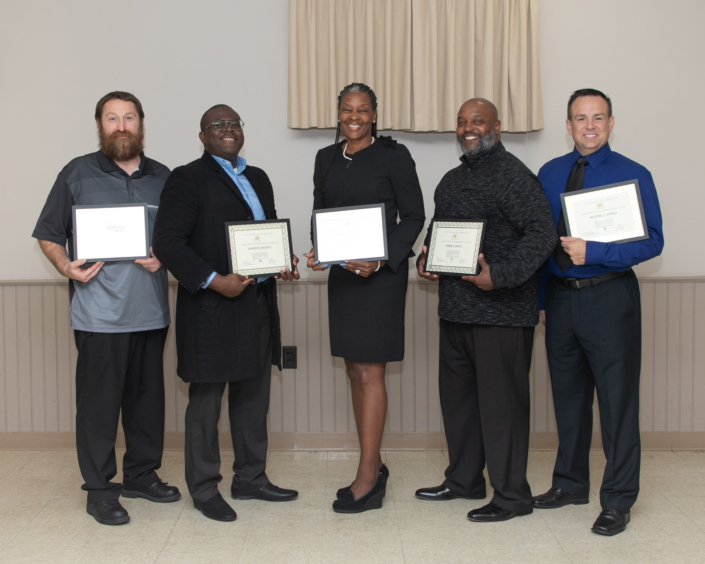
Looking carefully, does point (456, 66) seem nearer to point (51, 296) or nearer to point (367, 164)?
point (367, 164)

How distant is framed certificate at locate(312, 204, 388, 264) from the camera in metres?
2.54

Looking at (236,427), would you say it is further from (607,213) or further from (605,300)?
(607,213)

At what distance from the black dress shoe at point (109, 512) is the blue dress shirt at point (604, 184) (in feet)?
7.00

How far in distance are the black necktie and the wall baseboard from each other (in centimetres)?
148

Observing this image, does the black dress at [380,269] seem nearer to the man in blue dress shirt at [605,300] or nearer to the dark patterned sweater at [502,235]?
the dark patterned sweater at [502,235]

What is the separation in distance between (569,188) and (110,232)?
1.96 meters

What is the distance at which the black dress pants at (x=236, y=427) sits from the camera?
272 centimetres

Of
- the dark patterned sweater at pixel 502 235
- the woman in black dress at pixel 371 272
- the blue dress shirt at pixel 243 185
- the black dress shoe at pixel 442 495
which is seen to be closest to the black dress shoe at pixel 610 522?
the black dress shoe at pixel 442 495

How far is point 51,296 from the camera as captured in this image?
3.64 metres

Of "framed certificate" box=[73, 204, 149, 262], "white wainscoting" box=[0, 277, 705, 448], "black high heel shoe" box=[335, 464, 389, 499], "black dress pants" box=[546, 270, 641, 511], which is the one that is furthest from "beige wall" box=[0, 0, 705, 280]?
"black high heel shoe" box=[335, 464, 389, 499]

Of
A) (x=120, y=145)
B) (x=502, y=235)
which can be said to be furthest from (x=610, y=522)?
(x=120, y=145)

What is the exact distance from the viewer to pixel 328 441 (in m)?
3.70

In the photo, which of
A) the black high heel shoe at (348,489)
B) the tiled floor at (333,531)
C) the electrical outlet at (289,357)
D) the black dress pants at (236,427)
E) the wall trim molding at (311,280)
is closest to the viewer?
the tiled floor at (333,531)

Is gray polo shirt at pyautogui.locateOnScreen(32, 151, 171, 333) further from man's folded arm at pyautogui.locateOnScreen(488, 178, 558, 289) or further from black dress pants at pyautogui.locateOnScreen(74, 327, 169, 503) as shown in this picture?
man's folded arm at pyautogui.locateOnScreen(488, 178, 558, 289)
